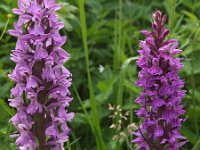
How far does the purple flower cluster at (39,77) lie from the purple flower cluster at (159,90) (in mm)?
404

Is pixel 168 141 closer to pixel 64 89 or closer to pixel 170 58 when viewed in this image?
pixel 170 58

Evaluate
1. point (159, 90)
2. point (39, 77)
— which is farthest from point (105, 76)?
point (39, 77)

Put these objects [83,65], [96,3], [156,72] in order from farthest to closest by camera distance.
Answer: [96,3] < [83,65] < [156,72]

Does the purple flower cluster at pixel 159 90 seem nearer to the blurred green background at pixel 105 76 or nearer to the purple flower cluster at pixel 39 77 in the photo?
the blurred green background at pixel 105 76

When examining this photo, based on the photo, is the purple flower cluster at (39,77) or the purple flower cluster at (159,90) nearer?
the purple flower cluster at (39,77)

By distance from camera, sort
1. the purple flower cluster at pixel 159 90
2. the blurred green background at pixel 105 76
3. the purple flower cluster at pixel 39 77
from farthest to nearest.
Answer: the blurred green background at pixel 105 76 < the purple flower cluster at pixel 159 90 < the purple flower cluster at pixel 39 77

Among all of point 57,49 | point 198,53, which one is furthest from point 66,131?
point 198,53

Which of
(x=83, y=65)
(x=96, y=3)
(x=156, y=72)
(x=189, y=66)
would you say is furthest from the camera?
(x=96, y=3)

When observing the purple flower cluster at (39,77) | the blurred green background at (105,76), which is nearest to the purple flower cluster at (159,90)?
the blurred green background at (105,76)

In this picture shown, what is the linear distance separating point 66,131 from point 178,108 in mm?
525

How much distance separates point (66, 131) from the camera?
2.19 meters

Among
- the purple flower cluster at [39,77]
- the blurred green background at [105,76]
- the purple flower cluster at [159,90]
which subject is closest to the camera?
the purple flower cluster at [39,77]

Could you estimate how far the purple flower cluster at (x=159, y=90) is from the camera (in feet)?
7.79

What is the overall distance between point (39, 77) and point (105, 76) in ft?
5.62
